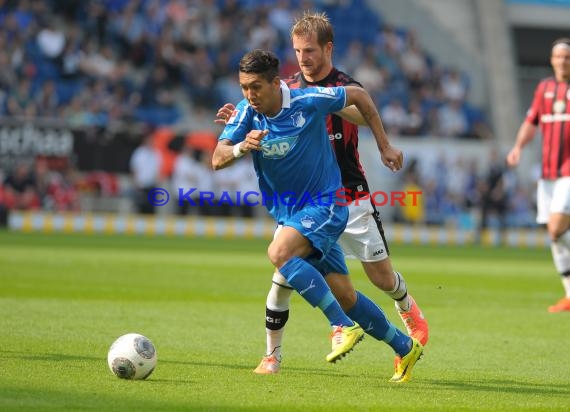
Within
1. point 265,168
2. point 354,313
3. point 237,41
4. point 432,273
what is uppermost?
point 237,41

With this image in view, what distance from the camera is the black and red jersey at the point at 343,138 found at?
25.8 ft

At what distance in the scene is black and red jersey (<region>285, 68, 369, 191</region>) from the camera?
25.8 feet

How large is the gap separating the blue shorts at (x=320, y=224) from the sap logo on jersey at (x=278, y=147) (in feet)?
1.22

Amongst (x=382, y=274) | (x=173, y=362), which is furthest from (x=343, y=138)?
(x=173, y=362)

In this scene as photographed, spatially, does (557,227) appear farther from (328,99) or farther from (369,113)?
(328,99)

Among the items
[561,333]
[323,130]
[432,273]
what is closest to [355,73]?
[432,273]

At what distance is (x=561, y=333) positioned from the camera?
33.2 feet

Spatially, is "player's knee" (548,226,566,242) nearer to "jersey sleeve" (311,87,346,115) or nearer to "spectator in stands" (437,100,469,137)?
"jersey sleeve" (311,87,346,115)

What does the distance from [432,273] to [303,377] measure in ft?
33.9

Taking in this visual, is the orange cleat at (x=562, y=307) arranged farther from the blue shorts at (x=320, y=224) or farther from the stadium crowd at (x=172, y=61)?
the stadium crowd at (x=172, y=61)

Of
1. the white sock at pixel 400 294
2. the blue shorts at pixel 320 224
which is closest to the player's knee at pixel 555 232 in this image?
the white sock at pixel 400 294

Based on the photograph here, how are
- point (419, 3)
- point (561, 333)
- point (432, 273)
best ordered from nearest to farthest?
point (561, 333)
point (432, 273)
point (419, 3)

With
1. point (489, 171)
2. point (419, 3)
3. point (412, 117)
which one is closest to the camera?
point (489, 171)

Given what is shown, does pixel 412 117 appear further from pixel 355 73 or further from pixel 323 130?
pixel 323 130
